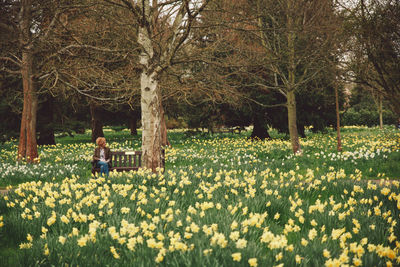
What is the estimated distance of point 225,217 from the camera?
3039mm

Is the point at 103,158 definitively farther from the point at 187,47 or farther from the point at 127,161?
the point at 187,47

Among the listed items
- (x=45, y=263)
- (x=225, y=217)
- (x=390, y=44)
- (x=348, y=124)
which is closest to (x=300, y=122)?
(x=390, y=44)

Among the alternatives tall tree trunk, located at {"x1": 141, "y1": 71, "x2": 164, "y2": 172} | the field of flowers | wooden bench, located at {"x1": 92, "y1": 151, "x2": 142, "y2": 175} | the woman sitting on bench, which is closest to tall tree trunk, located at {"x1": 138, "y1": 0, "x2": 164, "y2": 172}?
tall tree trunk, located at {"x1": 141, "y1": 71, "x2": 164, "y2": 172}

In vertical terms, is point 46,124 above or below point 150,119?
above

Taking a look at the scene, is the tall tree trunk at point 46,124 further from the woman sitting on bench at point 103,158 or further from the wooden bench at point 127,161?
the woman sitting on bench at point 103,158

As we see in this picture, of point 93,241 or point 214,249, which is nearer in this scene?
point 214,249

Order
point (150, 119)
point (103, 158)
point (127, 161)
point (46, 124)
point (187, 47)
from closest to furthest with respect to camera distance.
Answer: point (150, 119), point (103, 158), point (127, 161), point (187, 47), point (46, 124)

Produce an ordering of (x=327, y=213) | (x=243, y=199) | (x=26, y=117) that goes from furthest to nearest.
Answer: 1. (x=26, y=117)
2. (x=243, y=199)
3. (x=327, y=213)

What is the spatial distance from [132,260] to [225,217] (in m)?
1.05

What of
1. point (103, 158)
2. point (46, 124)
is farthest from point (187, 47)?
point (46, 124)

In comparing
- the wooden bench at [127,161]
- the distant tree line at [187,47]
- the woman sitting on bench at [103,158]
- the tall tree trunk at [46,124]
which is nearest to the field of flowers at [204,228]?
the woman sitting on bench at [103,158]

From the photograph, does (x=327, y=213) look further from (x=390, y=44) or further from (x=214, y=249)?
(x=390, y=44)

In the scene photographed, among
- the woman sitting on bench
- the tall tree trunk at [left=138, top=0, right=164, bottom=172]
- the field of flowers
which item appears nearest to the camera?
the field of flowers

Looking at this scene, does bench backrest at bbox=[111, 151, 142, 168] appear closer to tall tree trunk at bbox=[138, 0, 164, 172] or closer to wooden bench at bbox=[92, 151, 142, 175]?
wooden bench at bbox=[92, 151, 142, 175]
